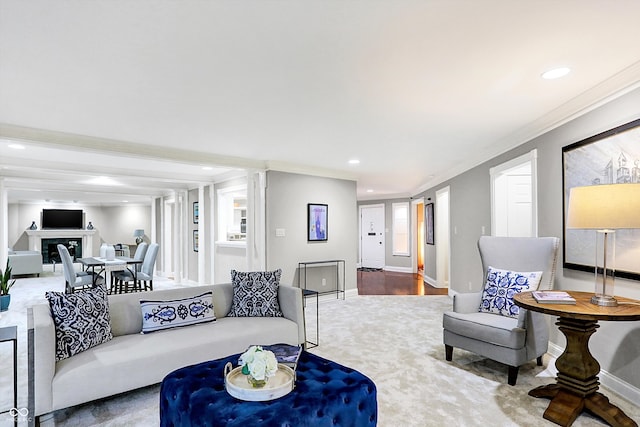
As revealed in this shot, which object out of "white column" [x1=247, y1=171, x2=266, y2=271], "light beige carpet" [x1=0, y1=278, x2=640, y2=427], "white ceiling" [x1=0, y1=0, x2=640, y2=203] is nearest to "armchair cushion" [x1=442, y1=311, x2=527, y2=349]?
"light beige carpet" [x1=0, y1=278, x2=640, y2=427]

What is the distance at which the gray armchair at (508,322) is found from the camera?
2.75 metres

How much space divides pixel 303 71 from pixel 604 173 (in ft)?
7.74

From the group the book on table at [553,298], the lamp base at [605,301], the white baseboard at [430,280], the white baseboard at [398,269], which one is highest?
the lamp base at [605,301]

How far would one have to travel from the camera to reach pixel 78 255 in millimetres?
12117

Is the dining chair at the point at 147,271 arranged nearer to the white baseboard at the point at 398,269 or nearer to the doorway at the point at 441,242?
the doorway at the point at 441,242

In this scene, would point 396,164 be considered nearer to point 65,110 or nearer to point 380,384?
point 380,384

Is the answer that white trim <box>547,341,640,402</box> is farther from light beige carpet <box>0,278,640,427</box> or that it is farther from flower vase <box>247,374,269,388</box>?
flower vase <box>247,374,269,388</box>

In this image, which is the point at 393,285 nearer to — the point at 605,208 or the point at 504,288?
the point at 504,288

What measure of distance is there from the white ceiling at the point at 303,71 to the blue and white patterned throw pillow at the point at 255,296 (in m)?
1.50

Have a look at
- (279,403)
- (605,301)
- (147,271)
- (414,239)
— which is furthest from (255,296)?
(414,239)

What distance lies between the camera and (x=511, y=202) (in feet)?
15.1

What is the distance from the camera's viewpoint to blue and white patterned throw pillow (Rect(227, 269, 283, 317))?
3.33 meters

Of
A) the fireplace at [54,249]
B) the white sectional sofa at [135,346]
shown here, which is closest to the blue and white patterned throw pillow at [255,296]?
the white sectional sofa at [135,346]

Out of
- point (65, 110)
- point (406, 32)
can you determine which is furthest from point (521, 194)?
point (65, 110)
